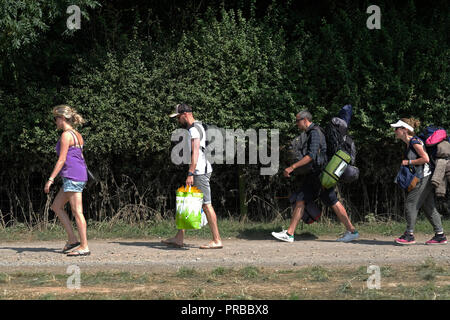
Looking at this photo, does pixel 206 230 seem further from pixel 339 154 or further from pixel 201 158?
pixel 339 154

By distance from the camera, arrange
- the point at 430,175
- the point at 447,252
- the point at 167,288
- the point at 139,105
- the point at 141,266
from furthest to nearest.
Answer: the point at 139,105
the point at 430,175
the point at 447,252
the point at 141,266
the point at 167,288

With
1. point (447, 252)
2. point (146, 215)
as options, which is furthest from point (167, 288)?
point (146, 215)

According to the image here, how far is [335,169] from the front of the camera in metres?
10.3

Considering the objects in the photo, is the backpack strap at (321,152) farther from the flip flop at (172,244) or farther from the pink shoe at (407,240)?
the flip flop at (172,244)

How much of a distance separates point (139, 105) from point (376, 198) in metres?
4.55

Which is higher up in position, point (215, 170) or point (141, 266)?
point (215, 170)

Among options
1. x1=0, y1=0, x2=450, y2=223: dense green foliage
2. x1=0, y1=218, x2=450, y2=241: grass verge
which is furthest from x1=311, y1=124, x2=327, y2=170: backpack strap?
x1=0, y1=0, x2=450, y2=223: dense green foliage

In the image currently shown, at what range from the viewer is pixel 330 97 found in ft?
40.6

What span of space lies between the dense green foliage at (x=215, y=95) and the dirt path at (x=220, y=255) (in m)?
1.81

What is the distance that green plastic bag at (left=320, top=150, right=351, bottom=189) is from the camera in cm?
1027

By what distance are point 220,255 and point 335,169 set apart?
2227mm

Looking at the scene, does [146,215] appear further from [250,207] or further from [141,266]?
[141,266]
